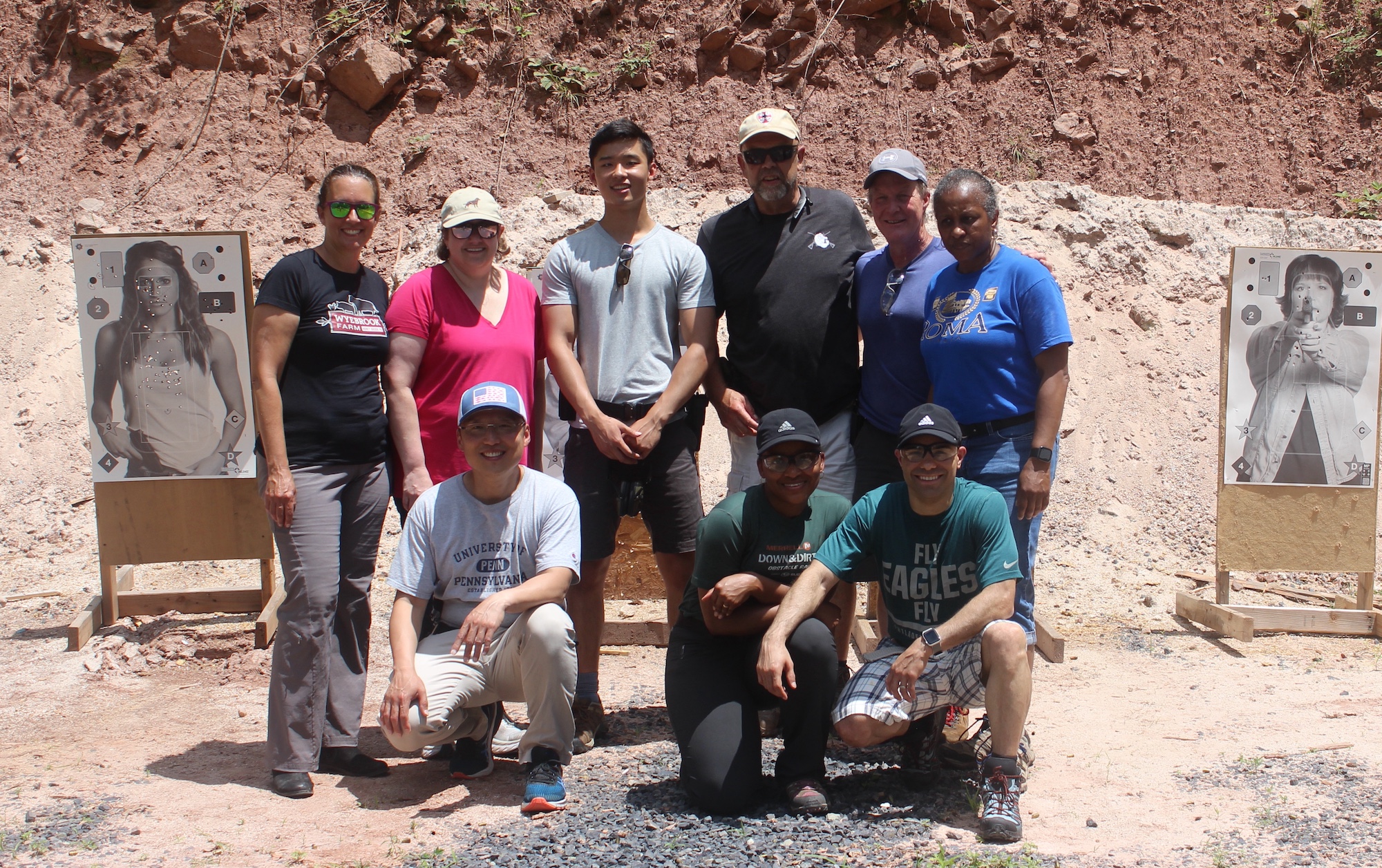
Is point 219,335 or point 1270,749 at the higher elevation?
point 219,335

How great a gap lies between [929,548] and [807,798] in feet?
3.16

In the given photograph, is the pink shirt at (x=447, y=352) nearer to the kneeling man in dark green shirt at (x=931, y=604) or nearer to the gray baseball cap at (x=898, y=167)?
the kneeling man in dark green shirt at (x=931, y=604)

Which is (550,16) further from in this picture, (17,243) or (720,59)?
(17,243)

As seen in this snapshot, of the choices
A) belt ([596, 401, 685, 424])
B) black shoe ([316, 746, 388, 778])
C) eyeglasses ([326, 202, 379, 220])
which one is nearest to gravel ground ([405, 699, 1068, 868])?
black shoe ([316, 746, 388, 778])

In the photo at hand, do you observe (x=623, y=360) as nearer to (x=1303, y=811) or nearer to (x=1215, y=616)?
(x=1303, y=811)

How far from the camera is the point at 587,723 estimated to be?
171 inches

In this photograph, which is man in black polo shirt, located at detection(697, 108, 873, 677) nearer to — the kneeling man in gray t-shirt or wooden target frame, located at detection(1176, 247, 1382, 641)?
the kneeling man in gray t-shirt

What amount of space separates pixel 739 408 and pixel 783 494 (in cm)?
79

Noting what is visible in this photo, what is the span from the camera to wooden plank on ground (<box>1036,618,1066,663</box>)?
5555mm

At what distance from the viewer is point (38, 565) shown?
7.36 meters

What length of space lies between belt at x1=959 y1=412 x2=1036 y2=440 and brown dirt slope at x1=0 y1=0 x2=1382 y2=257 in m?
5.92

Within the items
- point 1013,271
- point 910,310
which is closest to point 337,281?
point 910,310

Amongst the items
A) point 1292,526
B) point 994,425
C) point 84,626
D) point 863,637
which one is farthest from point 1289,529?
point 84,626

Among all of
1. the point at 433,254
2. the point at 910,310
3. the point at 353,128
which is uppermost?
the point at 353,128
